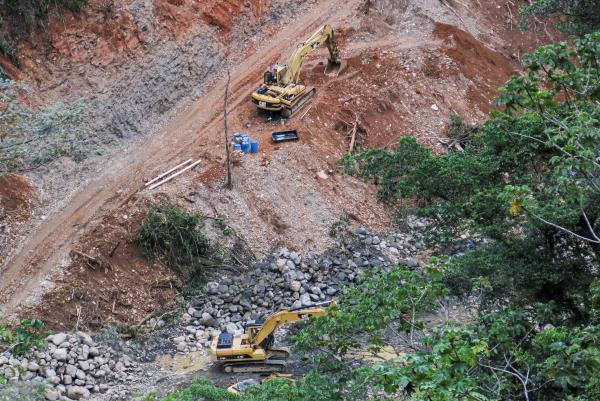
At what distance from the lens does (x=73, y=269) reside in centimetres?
2200

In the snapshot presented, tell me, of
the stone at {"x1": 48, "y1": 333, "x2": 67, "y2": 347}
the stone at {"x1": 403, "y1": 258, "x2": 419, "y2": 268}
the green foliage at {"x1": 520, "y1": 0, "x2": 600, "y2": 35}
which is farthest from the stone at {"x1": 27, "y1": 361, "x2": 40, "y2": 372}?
the green foliage at {"x1": 520, "y1": 0, "x2": 600, "y2": 35}

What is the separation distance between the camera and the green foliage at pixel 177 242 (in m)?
23.0

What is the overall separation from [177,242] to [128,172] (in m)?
3.45

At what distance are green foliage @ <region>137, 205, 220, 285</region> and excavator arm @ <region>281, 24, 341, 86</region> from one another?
6727mm

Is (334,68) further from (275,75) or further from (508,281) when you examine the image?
(508,281)

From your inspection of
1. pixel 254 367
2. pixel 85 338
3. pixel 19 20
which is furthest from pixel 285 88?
pixel 85 338

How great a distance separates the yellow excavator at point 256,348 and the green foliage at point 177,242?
2.90m

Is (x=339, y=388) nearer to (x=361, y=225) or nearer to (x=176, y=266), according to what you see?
(x=176, y=266)

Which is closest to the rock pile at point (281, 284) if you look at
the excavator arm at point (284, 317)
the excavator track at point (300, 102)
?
the excavator arm at point (284, 317)

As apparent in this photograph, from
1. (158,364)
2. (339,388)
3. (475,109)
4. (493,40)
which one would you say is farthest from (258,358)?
(493,40)

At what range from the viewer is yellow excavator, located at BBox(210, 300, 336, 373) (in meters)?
20.2

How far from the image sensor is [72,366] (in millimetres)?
19641

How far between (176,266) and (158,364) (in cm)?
329

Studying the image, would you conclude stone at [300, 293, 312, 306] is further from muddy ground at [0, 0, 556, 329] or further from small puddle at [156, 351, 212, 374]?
small puddle at [156, 351, 212, 374]
